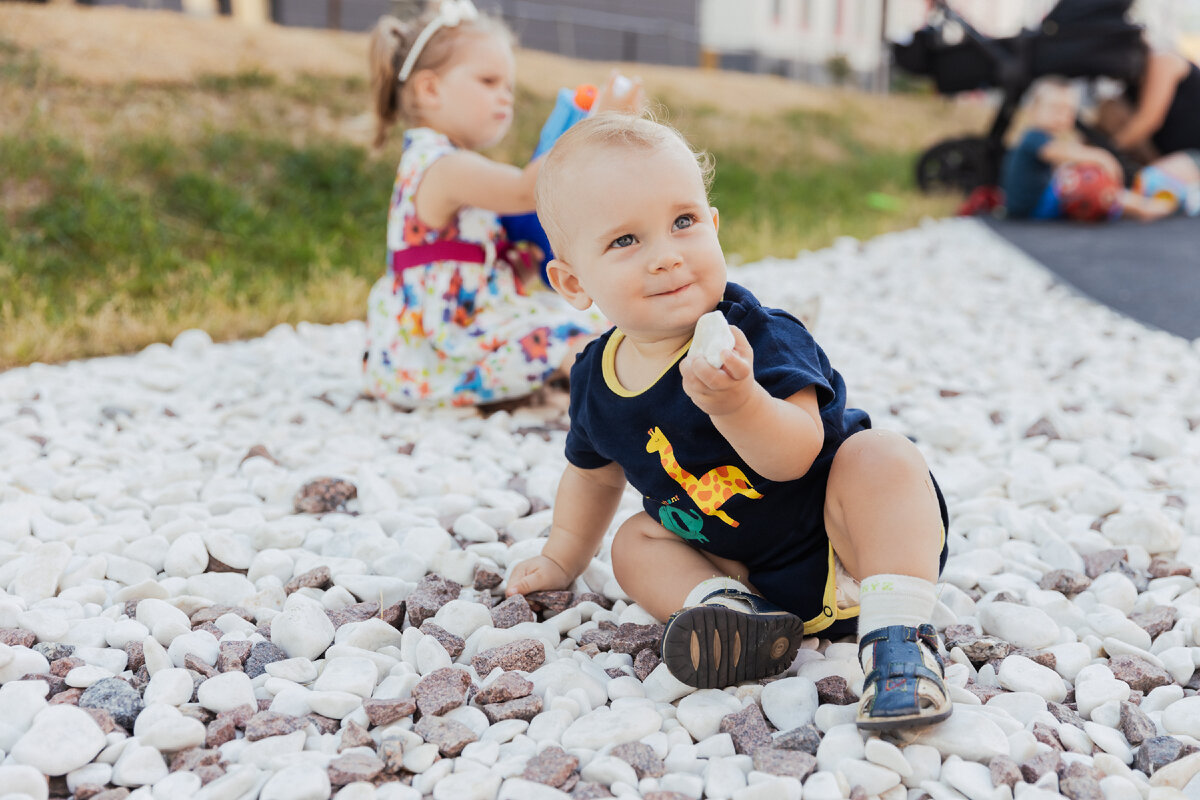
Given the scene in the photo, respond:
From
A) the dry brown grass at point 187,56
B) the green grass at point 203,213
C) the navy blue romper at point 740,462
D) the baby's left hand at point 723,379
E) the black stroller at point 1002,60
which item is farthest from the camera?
the black stroller at point 1002,60

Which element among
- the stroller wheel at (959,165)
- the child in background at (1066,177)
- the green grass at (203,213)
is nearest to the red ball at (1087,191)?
the child in background at (1066,177)

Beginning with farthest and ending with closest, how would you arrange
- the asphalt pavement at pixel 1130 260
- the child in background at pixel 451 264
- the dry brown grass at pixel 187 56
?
the dry brown grass at pixel 187 56
the asphalt pavement at pixel 1130 260
the child in background at pixel 451 264

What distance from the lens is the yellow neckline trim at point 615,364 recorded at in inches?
54.5

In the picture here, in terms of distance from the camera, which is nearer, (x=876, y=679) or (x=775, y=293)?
(x=876, y=679)

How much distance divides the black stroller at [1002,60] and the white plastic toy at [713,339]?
696 centimetres

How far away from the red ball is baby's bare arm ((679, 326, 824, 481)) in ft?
19.8

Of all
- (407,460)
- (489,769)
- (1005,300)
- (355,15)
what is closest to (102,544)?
(407,460)

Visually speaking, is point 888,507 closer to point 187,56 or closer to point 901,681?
point 901,681

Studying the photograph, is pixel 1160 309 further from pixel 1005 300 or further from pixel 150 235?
pixel 150 235

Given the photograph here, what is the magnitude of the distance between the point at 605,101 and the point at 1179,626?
58.5 inches

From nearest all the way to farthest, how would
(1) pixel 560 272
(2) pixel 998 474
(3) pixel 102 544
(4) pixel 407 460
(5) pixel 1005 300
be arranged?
1. (1) pixel 560 272
2. (3) pixel 102 544
3. (2) pixel 998 474
4. (4) pixel 407 460
5. (5) pixel 1005 300

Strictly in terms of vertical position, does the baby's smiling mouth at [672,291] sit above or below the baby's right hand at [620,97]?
below

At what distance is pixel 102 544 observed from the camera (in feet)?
5.90

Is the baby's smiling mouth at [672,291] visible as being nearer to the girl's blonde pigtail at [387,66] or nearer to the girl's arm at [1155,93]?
the girl's blonde pigtail at [387,66]
